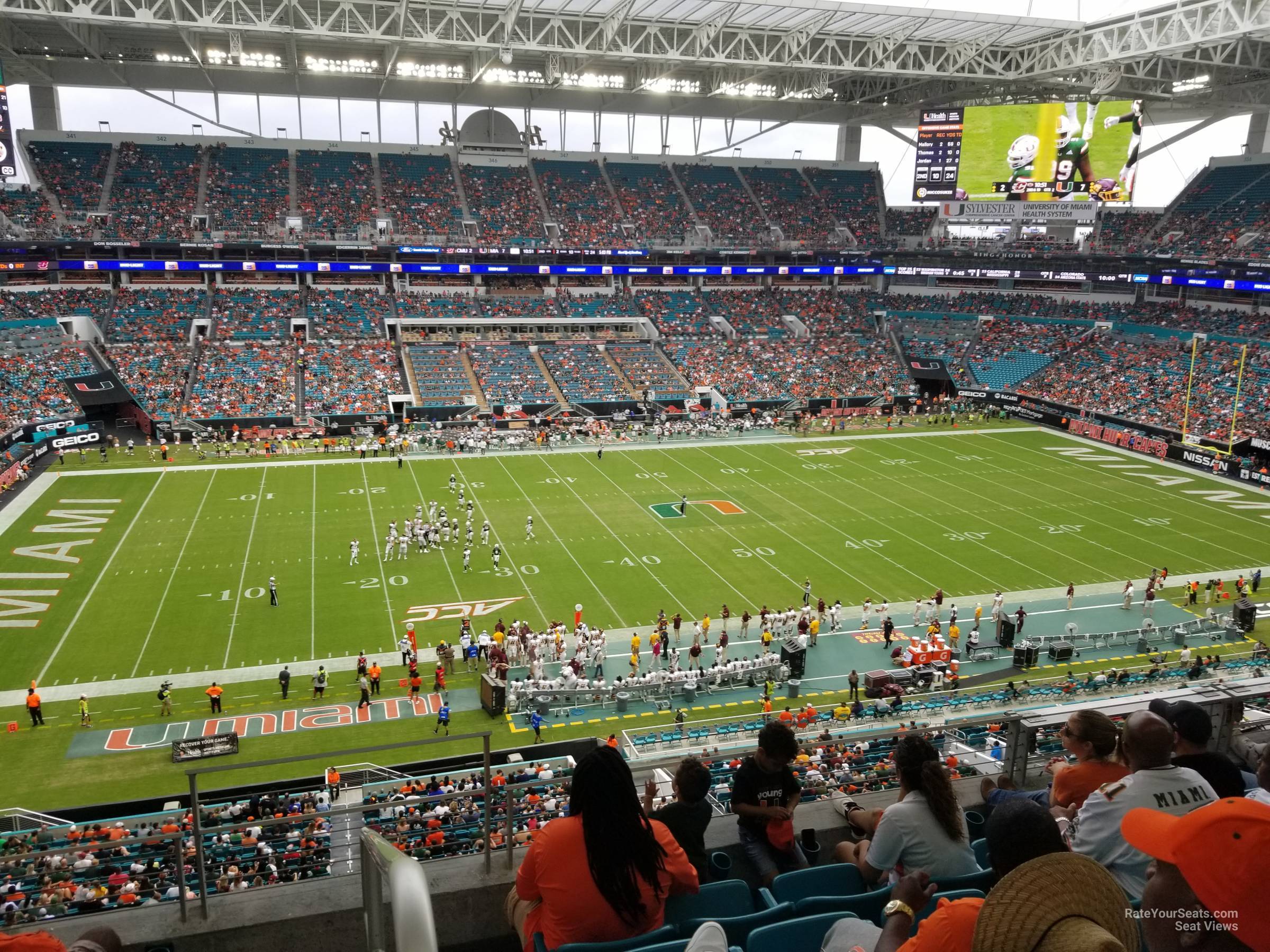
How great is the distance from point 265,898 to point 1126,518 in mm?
37488

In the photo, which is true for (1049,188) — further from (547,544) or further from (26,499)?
(26,499)

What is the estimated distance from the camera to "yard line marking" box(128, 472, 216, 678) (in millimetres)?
22875

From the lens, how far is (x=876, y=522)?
1377 inches

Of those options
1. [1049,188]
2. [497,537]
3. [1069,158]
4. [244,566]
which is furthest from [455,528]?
[1069,158]

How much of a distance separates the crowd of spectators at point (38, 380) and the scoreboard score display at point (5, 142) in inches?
393

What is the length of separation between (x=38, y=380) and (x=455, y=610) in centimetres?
3046

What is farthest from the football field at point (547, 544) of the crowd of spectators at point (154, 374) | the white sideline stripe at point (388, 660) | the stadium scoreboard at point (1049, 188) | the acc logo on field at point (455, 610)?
the stadium scoreboard at point (1049, 188)

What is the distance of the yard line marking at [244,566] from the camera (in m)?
23.6

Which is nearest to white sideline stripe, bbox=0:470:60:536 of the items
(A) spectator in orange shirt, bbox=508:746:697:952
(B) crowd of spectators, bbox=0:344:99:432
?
(B) crowd of spectators, bbox=0:344:99:432

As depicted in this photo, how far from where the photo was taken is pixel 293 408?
47.0m

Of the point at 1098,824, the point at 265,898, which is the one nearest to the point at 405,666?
the point at 265,898

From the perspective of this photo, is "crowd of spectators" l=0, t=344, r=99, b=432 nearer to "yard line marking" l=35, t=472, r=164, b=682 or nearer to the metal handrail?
"yard line marking" l=35, t=472, r=164, b=682

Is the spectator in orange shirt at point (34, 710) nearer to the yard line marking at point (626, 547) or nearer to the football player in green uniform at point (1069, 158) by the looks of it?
the yard line marking at point (626, 547)

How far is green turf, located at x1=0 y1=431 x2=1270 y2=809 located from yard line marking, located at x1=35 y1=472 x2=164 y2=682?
0.12 metres
